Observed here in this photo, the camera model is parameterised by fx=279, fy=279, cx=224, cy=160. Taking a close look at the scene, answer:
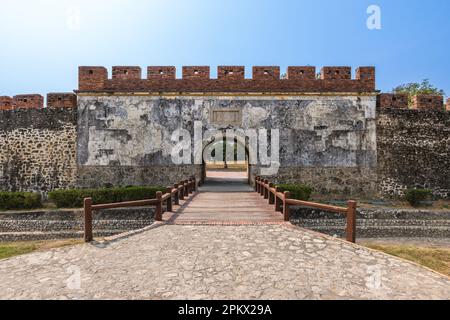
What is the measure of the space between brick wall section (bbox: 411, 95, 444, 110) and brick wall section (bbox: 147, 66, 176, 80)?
38.0ft

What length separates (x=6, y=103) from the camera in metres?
13.5

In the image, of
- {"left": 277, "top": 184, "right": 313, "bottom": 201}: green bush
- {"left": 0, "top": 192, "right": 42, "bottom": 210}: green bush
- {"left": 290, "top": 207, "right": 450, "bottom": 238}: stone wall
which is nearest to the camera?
{"left": 290, "top": 207, "right": 450, "bottom": 238}: stone wall

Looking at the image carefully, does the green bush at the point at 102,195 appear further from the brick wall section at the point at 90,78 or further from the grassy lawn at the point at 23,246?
the brick wall section at the point at 90,78

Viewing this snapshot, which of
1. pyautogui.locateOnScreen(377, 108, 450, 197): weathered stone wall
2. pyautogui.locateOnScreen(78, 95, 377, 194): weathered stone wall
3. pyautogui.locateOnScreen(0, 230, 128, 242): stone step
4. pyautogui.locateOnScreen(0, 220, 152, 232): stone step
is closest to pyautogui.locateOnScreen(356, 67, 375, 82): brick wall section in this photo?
pyautogui.locateOnScreen(78, 95, 377, 194): weathered stone wall

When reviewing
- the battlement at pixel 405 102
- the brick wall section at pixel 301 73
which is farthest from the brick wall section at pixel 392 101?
the brick wall section at pixel 301 73

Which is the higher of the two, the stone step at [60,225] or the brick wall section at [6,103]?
the brick wall section at [6,103]

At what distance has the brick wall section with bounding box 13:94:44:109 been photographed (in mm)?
13156

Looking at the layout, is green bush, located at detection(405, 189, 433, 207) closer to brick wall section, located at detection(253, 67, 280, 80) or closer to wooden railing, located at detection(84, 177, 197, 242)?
brick wall section, located at detection(253, 67, 280, 80)

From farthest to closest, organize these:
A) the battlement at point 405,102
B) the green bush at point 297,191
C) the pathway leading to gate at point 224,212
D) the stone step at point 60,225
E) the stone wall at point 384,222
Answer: the battlement at point 405,102 < the green bush at point 297,191 < the stone step at point 60,225 < the stone wall at point 384,222 < the pathway leading to gate at point 224,212

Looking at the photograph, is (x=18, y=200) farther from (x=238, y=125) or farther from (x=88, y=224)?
(x=238, y=125)

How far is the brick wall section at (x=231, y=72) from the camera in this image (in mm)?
12773

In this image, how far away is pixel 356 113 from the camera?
1283 centimetres
